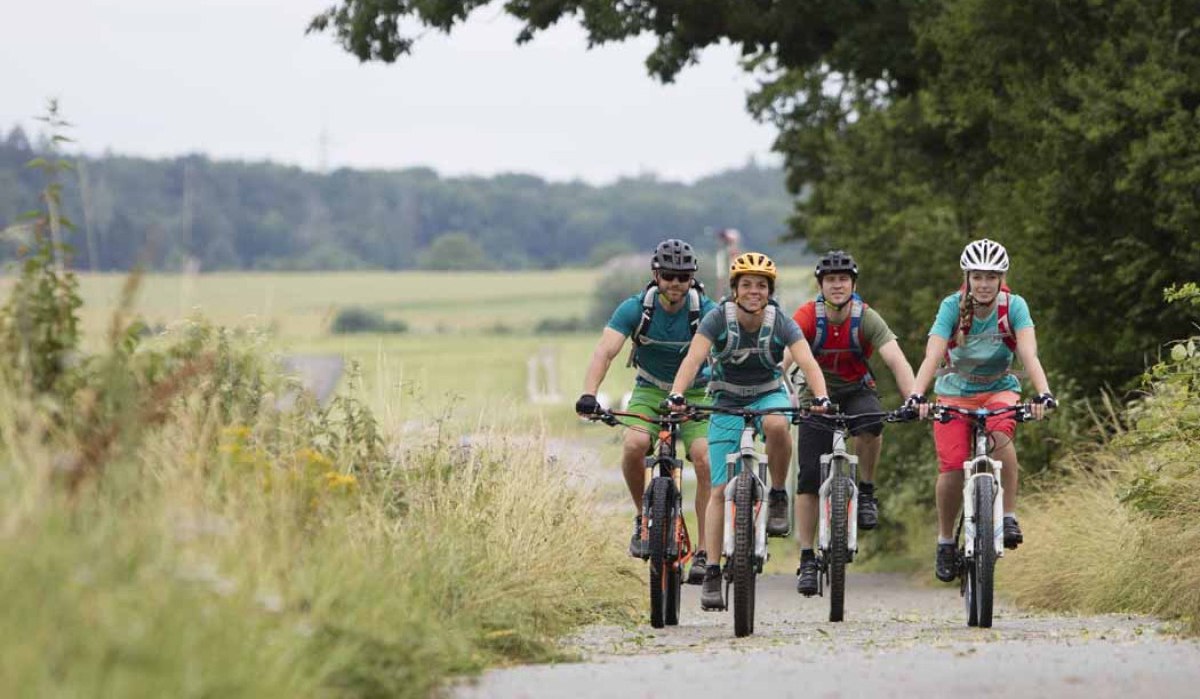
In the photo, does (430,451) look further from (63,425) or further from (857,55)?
(857,55)

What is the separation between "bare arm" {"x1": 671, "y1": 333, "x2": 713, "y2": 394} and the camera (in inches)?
473

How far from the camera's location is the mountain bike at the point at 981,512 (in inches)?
465

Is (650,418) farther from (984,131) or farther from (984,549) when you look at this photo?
(984,131)

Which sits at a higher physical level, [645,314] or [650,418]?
[645,314]

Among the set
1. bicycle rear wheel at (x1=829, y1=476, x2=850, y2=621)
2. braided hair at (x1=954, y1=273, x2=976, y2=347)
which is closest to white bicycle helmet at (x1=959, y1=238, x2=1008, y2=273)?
braided hair at (x1=954, y1=273, x2=976, y2=347)

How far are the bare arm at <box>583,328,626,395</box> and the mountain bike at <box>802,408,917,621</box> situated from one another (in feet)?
3.91

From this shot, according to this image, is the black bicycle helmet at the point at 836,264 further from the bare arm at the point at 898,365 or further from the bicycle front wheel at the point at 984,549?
the bicycle front wheel at the point at 984,549

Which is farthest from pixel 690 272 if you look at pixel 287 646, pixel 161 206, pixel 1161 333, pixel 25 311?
pixel 161 206

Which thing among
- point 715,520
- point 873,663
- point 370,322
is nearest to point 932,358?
point 715,520

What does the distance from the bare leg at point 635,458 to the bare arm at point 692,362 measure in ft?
2.78

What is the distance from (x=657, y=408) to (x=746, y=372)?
2.79 ft

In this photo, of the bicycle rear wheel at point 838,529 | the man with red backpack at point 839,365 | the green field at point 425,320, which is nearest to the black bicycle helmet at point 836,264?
the man with red backpack at point 839,365

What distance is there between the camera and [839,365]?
43.6 feet

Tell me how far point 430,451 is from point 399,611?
14.5 ft
